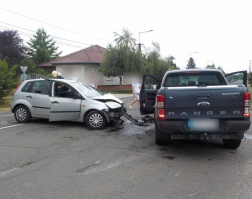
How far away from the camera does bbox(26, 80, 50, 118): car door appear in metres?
8.35

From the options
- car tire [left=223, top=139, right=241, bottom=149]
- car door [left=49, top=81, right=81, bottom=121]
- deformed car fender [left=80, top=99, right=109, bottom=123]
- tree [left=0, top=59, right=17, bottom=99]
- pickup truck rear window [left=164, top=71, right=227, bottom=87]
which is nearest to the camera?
car tire [left=223, top=139, right=241, bottom=149]

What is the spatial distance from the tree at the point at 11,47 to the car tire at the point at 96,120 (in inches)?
1347

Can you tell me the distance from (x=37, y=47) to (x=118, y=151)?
183ft

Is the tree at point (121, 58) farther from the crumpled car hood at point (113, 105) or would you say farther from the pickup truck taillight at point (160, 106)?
the pickup truck taillight at point (160, 106)

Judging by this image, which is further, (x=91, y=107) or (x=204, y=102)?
(x=91, y=107)

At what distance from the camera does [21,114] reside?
8828mm

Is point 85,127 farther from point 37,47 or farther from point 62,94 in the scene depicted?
point 37,47

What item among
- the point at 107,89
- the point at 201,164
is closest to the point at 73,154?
the point at 201,164

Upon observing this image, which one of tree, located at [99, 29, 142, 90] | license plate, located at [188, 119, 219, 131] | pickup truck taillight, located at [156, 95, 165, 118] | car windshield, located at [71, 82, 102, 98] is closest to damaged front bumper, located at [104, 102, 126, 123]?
car windshield, located at [71, 82, 102, 98]

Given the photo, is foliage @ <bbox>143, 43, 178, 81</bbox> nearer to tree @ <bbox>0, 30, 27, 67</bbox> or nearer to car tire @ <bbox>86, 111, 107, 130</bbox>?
tree @ <bbox>0, 30, 27, 67</bbox>

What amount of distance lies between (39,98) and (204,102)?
18.5 feet

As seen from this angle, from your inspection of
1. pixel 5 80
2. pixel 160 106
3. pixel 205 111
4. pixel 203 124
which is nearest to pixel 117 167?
pixel 160 106

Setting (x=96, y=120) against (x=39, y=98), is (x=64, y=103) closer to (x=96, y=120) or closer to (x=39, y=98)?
(x=39, y=98)

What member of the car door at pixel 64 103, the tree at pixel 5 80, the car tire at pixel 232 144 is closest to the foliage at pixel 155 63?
the tree at pixel 5 80
